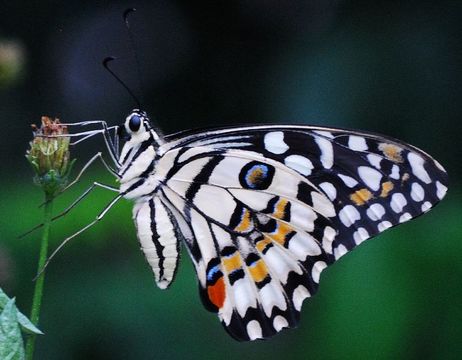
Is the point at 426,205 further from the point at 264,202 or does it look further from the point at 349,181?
the point at 264,202

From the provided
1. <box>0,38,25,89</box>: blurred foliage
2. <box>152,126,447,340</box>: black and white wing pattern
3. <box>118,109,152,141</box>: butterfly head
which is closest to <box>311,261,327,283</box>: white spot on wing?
<box>152,126,447,340</box>: black and white wing pattern

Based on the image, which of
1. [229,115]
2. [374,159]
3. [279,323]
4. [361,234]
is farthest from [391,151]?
[229,115]

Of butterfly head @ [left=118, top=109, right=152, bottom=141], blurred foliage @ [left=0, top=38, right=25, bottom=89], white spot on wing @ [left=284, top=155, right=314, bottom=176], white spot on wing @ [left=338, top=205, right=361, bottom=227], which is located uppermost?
blurred foliage @ [left=0, top=38, right=25, bottom=89]

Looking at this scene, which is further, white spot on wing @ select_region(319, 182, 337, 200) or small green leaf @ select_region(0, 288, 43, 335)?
white spot on wing @ select_region(319, 182, 337, 200)

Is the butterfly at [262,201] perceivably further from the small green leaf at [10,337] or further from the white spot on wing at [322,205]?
the small green leaf at [10,337]

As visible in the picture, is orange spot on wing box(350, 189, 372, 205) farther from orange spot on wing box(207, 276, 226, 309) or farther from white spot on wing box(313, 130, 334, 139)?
orange spot on wing box(207, 276, 226, 309)

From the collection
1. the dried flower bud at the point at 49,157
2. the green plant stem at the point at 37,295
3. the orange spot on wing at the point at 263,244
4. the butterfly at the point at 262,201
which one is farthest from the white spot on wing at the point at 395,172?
the green plant stem at the point at 37,295

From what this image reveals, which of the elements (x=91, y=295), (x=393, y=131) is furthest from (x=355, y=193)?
(x=393, y=131)

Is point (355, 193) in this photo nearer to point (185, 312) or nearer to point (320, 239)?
point (320, 239)
